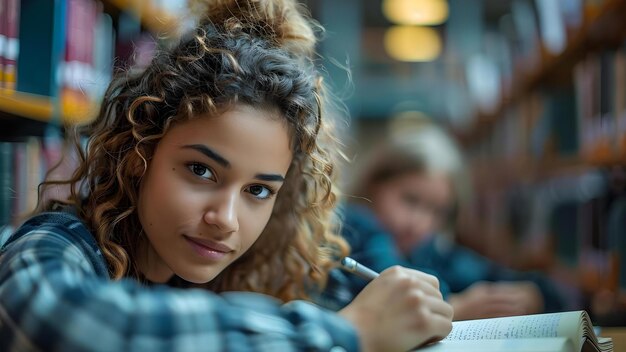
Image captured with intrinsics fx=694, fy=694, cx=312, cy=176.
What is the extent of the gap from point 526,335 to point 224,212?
40 cm

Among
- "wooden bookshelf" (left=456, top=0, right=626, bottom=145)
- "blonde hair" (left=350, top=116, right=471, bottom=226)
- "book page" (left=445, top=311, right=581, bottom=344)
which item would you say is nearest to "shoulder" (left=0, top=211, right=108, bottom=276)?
"book page" (left=445, top=311, right=581, bottom=344)

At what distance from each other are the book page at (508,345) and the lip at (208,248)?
0.29 meters

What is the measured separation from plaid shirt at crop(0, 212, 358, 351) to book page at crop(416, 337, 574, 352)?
14cm

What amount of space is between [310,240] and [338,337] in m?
0.50

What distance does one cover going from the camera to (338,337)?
2.27 feet

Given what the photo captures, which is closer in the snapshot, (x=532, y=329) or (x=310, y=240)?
(x=532, y=329)

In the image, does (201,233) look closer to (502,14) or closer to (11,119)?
(11,119)

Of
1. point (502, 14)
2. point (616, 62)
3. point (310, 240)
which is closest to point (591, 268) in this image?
point (616, 62)

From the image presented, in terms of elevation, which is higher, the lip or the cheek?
the cheek

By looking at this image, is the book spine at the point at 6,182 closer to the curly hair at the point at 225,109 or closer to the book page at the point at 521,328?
the curly hair at the point at 225,109

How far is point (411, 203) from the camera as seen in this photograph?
251cm

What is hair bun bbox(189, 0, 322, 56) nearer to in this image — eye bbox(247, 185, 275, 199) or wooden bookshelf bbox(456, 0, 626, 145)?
eye bbox(247, 185, 275, 199)

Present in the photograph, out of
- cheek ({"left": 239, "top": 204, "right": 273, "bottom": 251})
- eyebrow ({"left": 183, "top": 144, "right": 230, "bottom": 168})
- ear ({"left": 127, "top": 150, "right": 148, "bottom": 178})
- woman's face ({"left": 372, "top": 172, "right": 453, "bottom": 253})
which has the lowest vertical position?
woman's face ({"left": 372, "top": 172, "right": 453, "bottom": 253})

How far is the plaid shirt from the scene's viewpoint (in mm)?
609
